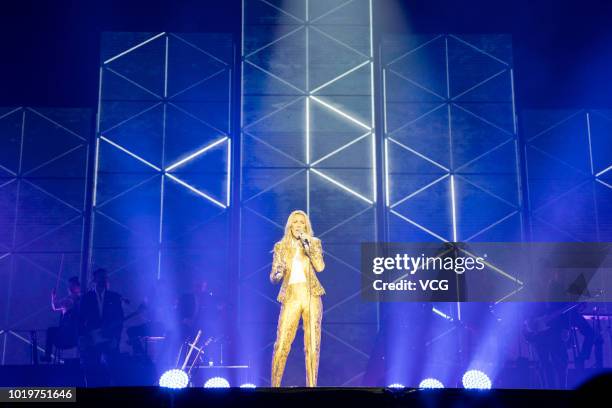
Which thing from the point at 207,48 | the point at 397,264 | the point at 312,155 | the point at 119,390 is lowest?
the point at 119,390

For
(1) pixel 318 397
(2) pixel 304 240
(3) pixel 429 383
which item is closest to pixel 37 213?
(2) pixel 304 240

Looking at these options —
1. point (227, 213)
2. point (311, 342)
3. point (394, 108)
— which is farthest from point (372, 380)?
point (394, 108)

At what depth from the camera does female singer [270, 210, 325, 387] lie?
6.23m

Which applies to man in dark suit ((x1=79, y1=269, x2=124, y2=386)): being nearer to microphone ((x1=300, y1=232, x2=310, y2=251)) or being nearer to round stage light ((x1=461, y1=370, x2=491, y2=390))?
microphone ((x1=300, y1=232, x2=310, y2=251))

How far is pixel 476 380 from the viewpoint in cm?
732

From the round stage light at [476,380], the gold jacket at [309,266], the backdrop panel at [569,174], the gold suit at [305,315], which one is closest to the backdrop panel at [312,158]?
the round stage light at [476,380]

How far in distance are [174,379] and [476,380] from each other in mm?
3365

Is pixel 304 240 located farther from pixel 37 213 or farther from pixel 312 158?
pixel 37 213

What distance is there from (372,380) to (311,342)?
212 centimetres

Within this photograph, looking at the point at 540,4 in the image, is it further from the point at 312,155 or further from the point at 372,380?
the point at 372,380

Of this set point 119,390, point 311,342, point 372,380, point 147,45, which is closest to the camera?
point 119,390

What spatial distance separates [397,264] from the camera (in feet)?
28.2

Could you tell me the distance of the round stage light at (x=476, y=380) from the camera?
7242mm

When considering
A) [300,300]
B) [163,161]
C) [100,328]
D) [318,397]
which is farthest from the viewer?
[163,161]
